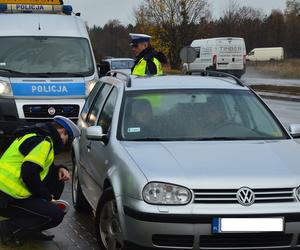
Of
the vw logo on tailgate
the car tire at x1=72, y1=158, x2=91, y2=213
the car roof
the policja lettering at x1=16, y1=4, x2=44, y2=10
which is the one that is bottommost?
the car tire at x1=72, y1=158, x2=91, y2=213

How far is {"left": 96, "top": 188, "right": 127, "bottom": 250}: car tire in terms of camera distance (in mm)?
4582

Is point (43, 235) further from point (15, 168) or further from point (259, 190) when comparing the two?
point (259, 190)

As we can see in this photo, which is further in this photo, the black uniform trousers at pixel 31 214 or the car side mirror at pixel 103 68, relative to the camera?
the car side mirror at pixel 103 68

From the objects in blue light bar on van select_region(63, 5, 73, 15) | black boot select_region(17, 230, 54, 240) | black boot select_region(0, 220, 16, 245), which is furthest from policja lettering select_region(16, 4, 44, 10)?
black boot select_region(0, 220, 16, 245)

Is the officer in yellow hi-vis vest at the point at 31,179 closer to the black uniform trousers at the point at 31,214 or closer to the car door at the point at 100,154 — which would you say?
the black uniform trousers at the point at 31,214

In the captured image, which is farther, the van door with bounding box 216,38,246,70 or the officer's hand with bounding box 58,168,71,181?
the van door with bounding box 216,38,246,70

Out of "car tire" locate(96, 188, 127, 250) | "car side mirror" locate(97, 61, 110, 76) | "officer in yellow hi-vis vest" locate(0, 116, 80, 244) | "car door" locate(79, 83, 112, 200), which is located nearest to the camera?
"car tire" locate(96, 188, 127, 250)

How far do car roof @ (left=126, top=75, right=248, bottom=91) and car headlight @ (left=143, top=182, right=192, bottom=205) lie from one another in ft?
5.72

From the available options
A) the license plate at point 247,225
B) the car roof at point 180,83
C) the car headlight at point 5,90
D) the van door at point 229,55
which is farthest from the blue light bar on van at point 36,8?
the van door at point 229,55

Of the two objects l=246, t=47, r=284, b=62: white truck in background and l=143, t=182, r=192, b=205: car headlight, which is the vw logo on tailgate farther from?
l=246, t=47, r=284, b=62: white truck in background

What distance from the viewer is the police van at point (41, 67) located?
10.8 m

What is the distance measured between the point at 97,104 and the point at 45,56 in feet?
17.3

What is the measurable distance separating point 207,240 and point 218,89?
6.88 ft

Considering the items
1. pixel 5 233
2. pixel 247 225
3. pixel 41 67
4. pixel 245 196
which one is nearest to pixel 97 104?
pixel 5 233
